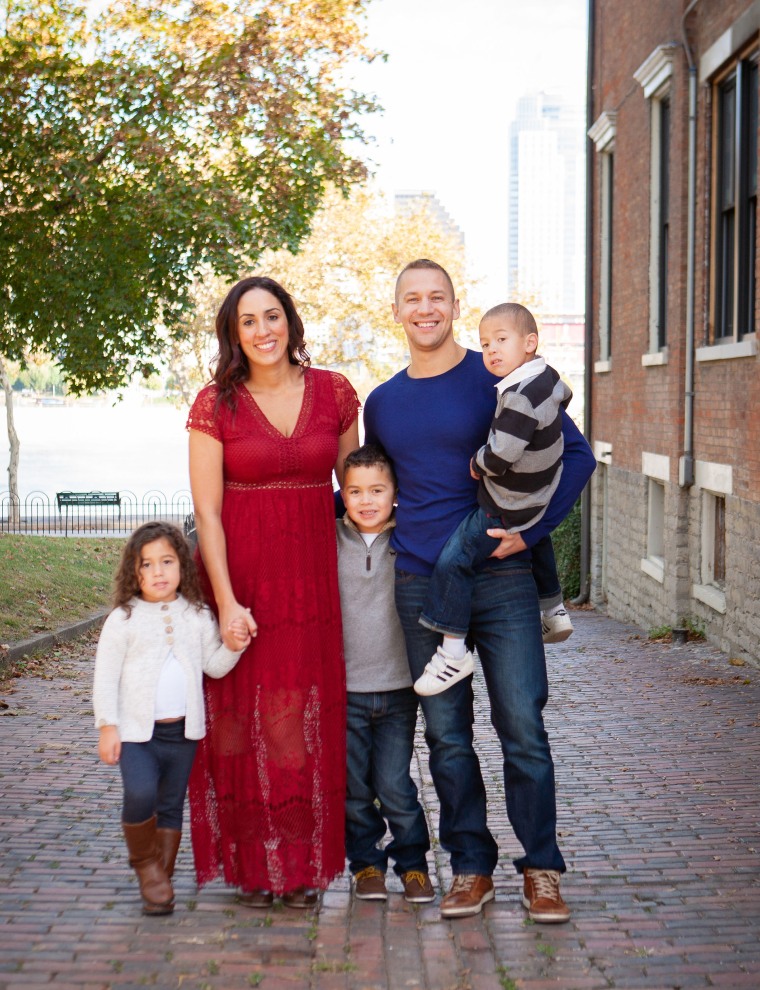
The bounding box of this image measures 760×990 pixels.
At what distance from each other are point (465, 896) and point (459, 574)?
3.79 ft

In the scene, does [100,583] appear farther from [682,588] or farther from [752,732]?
[752,732]

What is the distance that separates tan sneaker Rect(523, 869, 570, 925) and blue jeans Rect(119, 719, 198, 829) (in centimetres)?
125

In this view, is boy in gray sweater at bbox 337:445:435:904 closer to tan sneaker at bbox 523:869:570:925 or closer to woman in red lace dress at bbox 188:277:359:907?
woman in red lace dress at bbox 188:277:359:907

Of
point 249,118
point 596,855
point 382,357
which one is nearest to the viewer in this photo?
point 596,855

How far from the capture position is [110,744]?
163 inches

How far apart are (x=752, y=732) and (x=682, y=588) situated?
5482 millimetres

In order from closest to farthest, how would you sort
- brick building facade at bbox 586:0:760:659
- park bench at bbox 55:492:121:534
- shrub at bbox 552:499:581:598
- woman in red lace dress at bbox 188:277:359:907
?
1. woman in red lace dress at bbox 188:277:359:907
2. brick building facade at bbox 586:0:760:659
3. shrub at bbox 552:499:581:598
4. park bench at bbox 55:492:121:534

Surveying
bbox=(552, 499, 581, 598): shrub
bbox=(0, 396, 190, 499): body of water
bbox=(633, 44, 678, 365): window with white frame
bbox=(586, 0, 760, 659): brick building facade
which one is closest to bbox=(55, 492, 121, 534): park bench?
bbox=(0, 396, 190, 499): body of water

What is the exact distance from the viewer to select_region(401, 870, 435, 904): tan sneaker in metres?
4.44

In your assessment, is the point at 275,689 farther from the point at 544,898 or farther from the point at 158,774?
the point at 544,898

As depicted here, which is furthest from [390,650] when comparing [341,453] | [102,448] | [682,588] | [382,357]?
[102,448]

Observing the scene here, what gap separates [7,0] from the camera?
1477 centimetres

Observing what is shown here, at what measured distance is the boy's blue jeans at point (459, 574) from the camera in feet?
13.3

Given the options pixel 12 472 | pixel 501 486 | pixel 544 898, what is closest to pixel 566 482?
pixel 501 486
